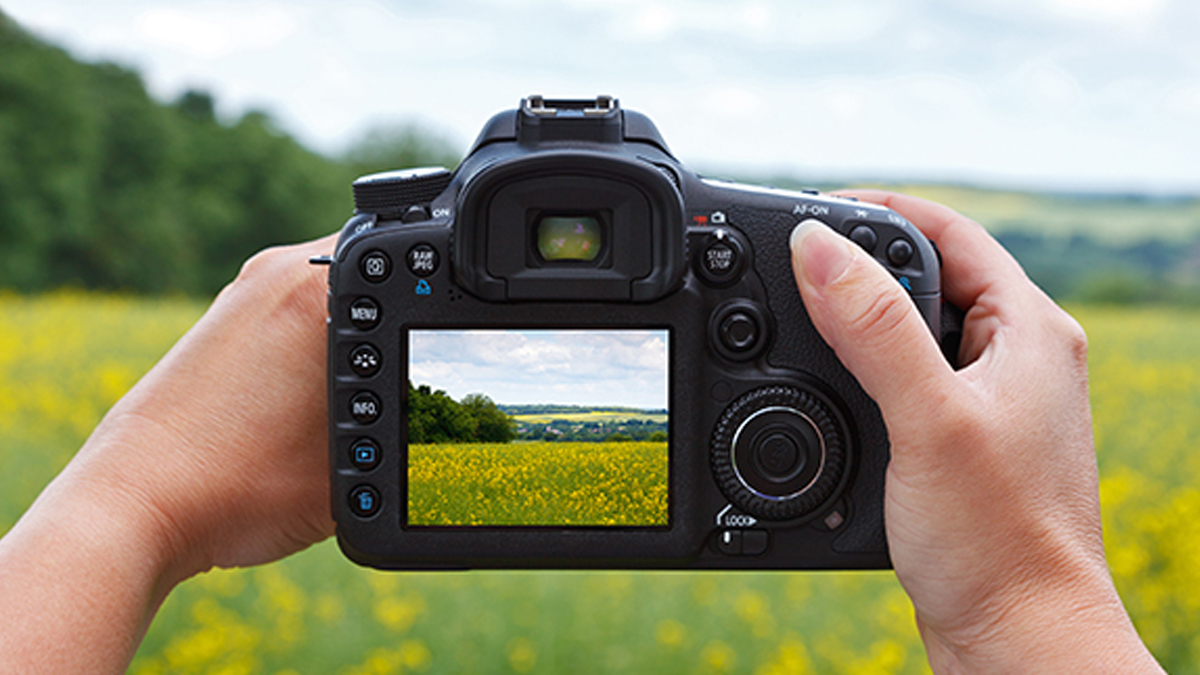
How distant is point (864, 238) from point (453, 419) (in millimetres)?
543

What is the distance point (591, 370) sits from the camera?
108 cm

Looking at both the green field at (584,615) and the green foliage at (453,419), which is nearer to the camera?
the green foliage at (453,419)

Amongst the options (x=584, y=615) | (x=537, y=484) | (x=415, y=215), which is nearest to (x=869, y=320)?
(x=537, y=484)

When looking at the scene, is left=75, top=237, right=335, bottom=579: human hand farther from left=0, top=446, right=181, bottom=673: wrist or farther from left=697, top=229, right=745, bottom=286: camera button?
left=697, top=229, right=745, bottom=286: camera button

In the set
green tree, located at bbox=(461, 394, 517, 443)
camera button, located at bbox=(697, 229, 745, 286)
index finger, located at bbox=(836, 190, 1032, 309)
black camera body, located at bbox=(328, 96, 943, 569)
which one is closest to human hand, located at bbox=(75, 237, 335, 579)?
black camera body, located at bbox=(328, 96, 943, 569)

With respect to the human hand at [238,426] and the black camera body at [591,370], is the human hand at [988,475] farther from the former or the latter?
the human hand at [238,426]

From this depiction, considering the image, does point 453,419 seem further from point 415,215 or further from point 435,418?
point 415,215

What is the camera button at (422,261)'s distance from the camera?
1082mm

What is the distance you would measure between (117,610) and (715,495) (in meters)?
0.74

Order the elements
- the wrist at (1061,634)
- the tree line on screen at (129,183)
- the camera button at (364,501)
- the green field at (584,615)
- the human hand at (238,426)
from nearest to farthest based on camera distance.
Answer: the wrist at (1061,634), the camera button at (364,501), the human hand at (238,426), the green field at (584,615), the tree line on screen at (129,183)

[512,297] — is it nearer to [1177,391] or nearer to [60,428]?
[60,428]

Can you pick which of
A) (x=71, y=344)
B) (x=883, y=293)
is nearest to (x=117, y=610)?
(x=883, y=293)

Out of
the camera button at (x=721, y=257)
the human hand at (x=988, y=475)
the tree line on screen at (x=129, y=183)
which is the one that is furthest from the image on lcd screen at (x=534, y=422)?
the tree line on screen at (x=129, y=183)

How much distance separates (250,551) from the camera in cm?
137
